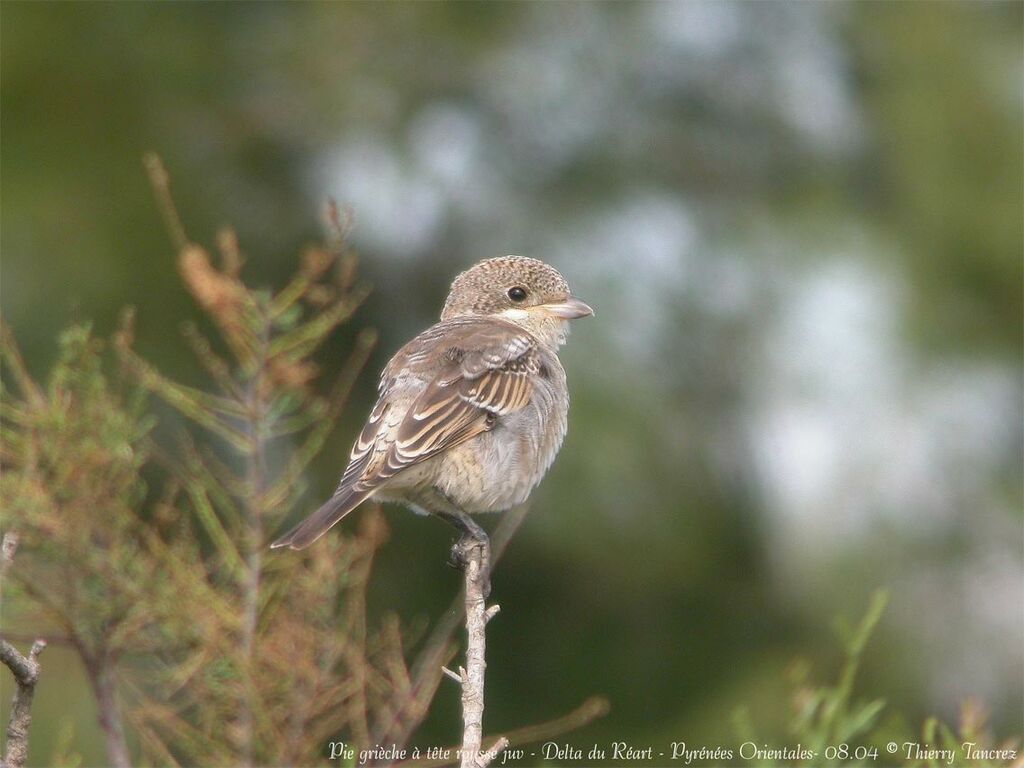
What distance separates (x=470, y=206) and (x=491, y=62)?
103 centimetres

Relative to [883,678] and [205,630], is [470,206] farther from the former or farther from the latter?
[205,630]

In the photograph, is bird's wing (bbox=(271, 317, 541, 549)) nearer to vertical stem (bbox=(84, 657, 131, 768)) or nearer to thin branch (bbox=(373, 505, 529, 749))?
thin branch (bbox=(373, 505, 529, 749))

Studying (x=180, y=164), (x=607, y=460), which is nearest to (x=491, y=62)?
(x=180, y=164)

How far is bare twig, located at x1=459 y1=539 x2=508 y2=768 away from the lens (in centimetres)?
265

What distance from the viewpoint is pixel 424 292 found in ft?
29.6

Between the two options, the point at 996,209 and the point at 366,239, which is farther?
the point at 996,209

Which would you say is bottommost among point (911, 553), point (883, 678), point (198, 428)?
point (883, 678)

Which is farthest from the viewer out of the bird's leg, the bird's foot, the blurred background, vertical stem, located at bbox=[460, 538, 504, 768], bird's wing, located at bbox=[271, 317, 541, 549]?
the blurred background

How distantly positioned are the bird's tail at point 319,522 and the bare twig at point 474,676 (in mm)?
492

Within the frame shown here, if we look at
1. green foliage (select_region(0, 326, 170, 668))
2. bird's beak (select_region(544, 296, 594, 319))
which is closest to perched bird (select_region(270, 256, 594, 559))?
bird's beak (select_region(544, 296, 594, 319))

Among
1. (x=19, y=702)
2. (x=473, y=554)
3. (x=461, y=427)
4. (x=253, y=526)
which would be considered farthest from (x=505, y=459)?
(x=19, y=702)

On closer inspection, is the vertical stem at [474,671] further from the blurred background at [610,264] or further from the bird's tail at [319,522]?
the blurred background at [610,264]

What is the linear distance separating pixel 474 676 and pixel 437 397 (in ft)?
5.98

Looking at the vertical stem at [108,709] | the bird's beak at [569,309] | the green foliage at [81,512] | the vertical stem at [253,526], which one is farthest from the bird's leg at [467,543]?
the bird's beak at [569,309]
